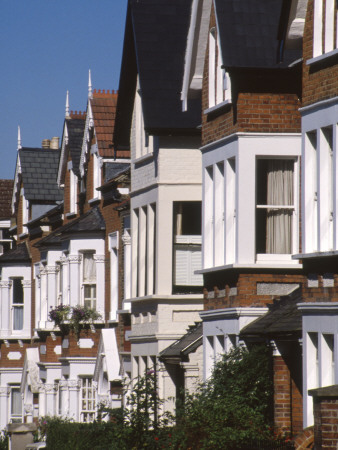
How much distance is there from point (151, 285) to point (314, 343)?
879 cm

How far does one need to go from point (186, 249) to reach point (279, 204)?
5.16 m

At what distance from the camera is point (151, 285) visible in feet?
83.8

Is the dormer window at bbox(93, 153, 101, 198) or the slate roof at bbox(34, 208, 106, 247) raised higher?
the dormer window at bbox(93, 153, 101, 198)

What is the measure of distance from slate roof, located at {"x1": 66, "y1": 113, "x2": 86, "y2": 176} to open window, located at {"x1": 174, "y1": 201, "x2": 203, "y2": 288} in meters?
12.0

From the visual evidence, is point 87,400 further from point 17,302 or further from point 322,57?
point 322,57

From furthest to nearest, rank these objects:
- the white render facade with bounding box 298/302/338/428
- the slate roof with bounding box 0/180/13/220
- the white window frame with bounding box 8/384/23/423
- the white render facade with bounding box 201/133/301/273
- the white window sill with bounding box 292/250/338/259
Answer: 1. the slate roof with bounding box 0/180/13/220
2. the white window frame with bounding box 8/384/23/423
3. the white render facade with bounding box 201/133/301/273
4. the white render facade with bounding box 298/302/338/428
5. the white window sill with bounding box 292/250/338/259

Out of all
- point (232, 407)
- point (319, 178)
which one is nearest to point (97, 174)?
point (232, 407)

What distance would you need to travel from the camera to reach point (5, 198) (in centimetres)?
5397

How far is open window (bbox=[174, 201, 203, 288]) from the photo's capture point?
25.3 meters

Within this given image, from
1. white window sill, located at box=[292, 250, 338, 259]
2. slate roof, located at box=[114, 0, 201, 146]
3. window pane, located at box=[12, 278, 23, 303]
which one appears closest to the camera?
white window sill, located at box=[292, 250, 338, 259]

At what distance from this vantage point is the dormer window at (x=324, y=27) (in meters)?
17.1

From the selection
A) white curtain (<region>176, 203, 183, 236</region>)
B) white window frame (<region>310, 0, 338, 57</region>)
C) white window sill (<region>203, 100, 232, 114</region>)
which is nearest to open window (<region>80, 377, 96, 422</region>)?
white curtain (<region>176, 203, 183, 236</region>)

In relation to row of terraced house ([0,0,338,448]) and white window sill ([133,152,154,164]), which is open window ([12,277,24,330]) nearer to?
row of terraced house ([0,0,338,448])

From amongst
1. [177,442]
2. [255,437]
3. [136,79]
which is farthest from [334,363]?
[136,79]
